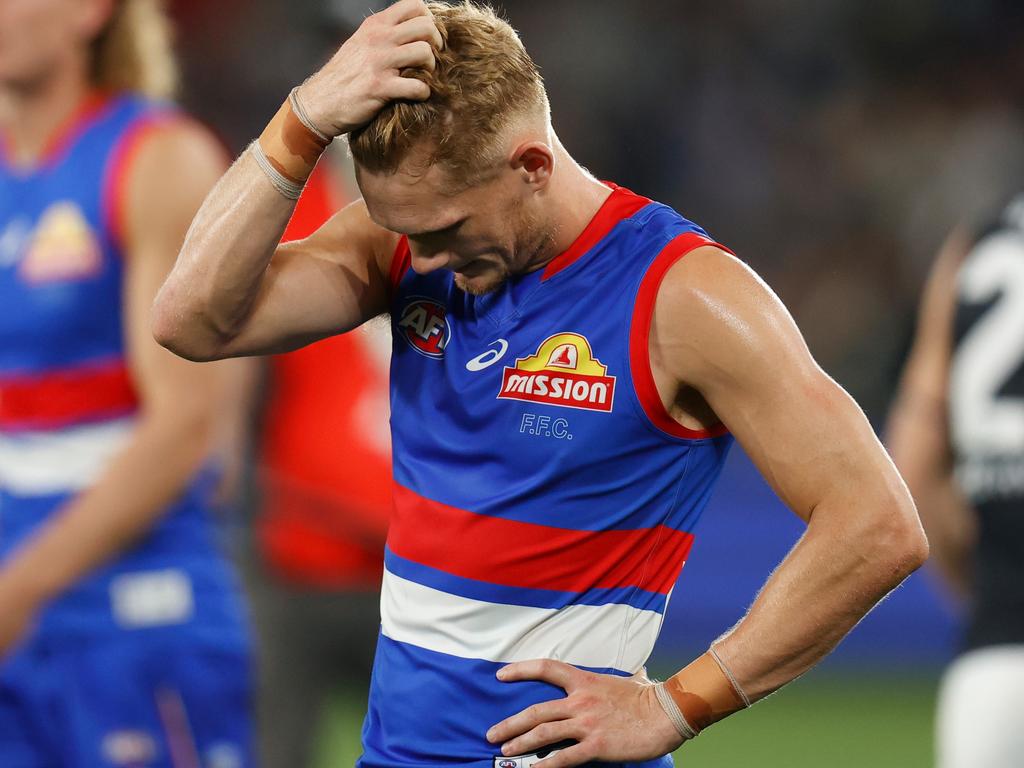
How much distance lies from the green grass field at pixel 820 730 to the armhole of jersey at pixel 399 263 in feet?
15.0

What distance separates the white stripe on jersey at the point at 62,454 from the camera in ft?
13.1

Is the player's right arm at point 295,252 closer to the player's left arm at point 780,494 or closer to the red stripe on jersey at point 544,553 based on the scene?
the red stripe on jersey at point 544,553

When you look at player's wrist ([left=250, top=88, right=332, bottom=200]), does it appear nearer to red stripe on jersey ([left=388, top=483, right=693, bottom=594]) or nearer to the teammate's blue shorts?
red stripe on jersey ([left=388, top=483, right=693, bottom=594])

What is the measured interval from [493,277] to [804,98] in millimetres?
9727

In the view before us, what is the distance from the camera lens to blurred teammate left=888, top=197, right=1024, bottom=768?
456 centimetres

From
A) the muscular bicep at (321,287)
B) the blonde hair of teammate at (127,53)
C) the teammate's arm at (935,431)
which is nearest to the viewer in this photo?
the muscular bicep at (321,287)

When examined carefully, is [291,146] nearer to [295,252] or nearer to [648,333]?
[295,252]

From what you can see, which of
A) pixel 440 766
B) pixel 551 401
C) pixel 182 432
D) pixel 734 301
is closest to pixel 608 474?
pixel 551 401

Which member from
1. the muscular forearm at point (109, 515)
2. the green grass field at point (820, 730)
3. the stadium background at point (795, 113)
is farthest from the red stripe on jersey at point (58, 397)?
the stadium background at point (795, 113)

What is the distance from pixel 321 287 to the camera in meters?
2.93

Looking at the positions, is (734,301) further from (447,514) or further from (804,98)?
(804,98)

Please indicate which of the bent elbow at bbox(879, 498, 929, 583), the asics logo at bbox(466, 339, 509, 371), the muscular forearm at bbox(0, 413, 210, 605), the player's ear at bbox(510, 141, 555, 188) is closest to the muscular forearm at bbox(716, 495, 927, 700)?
the bent elbow at bbox(879, 498, 929, 583)

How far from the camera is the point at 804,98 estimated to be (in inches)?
476

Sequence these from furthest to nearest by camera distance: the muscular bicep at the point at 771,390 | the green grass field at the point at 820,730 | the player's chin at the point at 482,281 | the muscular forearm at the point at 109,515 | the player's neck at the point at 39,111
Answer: the green grass field at the point at 820,730
the player's neck at the point at 39,111
the muscular forearm at the point at 109,515
the player's chin at the point at 482,281
the muscular bicep at the point at 771,390
